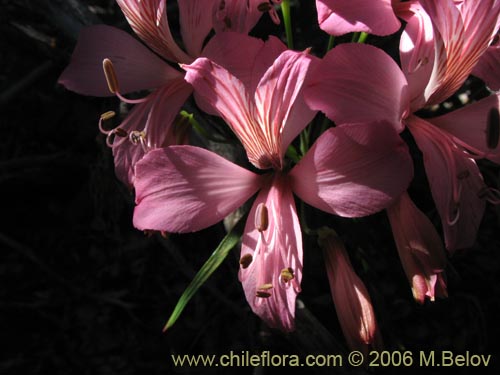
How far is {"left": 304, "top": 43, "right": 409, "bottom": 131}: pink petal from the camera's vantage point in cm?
59

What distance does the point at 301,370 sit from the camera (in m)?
1.13

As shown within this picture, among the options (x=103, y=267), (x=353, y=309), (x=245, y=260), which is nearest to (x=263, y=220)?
(x=245, y=260)

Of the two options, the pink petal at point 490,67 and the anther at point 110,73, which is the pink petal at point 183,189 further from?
the pink petal at point 490,67

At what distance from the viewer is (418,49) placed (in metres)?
0.63

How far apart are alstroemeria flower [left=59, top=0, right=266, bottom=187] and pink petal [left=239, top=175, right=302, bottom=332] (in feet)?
0.69

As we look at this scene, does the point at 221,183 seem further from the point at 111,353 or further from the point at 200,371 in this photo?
the point at 111,353

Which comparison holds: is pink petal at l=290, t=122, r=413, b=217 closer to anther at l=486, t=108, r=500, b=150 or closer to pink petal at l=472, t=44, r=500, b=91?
anther at l=486, t=108, r=500, b=150

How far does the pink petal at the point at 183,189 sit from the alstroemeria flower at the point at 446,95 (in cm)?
26

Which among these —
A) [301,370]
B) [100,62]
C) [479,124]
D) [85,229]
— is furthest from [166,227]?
[85,229]

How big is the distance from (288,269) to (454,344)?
2.46 feet

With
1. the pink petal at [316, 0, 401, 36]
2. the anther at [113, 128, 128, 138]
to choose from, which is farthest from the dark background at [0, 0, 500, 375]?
the pink petal at [316, 0, 401, 36]

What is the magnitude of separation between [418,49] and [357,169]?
0.54 ft

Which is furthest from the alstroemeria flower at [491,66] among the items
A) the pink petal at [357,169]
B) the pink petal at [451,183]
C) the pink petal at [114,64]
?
the pink petal at [114,64]

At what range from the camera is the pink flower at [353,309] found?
0.66 metres
